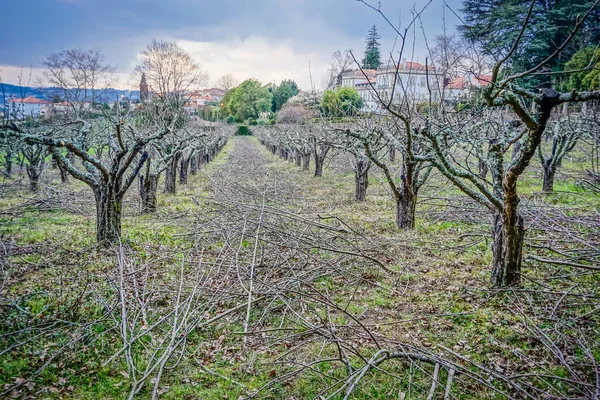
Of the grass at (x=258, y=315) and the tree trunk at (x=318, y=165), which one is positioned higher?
the tree trunk at (x=318, y=165)

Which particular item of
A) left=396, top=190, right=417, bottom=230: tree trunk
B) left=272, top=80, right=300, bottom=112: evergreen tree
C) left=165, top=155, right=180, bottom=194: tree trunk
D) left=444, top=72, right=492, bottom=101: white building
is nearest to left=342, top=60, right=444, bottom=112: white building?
left=444, top=72, right=492, bottom=101: white building

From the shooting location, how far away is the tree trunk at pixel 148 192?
37.3 feet

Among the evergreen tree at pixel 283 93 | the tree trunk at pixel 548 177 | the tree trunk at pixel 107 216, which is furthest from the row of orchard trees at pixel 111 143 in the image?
the evergreen tree at pixel 283 93

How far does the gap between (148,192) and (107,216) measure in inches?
162

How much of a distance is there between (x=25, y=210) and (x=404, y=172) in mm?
10483

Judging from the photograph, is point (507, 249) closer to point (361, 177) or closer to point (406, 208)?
point (406, 208)

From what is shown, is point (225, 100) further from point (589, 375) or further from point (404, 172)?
point (589, 375)

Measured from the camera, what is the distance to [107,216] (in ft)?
24.7

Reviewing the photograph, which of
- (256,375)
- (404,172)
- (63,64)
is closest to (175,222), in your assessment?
(404,172)

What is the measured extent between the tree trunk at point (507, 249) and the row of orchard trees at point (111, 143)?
610 centimetres

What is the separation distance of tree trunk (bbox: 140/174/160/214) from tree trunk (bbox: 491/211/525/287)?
9.42 m

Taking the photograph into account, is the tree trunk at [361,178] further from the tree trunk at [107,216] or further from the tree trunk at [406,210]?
the tree trunk at [107,216]

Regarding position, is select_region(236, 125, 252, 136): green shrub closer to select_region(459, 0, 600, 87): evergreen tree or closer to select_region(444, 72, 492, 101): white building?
select_region(459, 0, 600, 87): evergreen tree

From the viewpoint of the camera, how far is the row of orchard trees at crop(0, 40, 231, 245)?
7277mm
